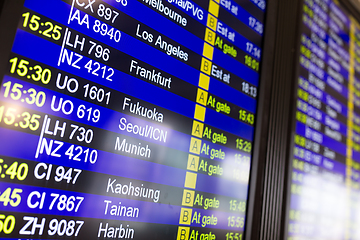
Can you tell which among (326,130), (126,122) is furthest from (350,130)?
(126,122)

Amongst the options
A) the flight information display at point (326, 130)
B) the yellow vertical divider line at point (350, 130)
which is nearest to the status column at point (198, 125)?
the flight information display at point (326, 130)

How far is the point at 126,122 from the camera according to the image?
44.0 inches

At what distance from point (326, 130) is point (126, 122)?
163 centimetres

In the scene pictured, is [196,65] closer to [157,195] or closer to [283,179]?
[157,195]

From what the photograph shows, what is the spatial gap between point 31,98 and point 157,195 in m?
0.58

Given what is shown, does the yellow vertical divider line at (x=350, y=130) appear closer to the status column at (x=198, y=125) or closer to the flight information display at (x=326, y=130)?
the flight information display at (x=326, y=130)

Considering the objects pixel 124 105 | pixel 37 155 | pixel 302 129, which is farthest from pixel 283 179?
pixel 37 155

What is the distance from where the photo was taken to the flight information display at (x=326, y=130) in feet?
6.27

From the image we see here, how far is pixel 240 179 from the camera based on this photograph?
152 centimetres

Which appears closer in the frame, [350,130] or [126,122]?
[126,122]

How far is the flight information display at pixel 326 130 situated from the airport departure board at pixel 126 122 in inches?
21.2

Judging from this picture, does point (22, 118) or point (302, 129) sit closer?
point (22, 118)

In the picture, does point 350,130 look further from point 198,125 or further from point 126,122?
point 126,122

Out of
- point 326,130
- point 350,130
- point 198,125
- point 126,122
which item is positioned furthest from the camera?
point 350,130
